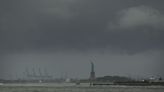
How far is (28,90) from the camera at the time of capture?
8675 centimetres

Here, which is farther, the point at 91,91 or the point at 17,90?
the point at 17,90

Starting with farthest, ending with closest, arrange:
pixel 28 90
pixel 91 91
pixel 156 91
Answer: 1. pixel 28 90
2. pixel 91 91
3. pixel 156 91

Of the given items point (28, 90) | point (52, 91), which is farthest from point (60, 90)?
point (28, 90)

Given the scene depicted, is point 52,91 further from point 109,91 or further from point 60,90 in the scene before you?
point 109,91

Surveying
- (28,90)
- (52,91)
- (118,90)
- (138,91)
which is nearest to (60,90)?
(52,91)

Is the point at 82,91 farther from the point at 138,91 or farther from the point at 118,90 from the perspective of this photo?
the point at 138,91

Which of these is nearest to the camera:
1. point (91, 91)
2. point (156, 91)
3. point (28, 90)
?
point (156, 91)

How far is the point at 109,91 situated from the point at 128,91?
443cm

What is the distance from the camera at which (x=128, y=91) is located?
77188 millimetres

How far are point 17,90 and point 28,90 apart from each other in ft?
10.2

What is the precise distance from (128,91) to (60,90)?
17759 mm

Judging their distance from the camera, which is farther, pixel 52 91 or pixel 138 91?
pixel 52 91

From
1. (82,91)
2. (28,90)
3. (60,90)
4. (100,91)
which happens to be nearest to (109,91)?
(100,91)

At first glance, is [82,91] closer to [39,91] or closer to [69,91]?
[69,91]
